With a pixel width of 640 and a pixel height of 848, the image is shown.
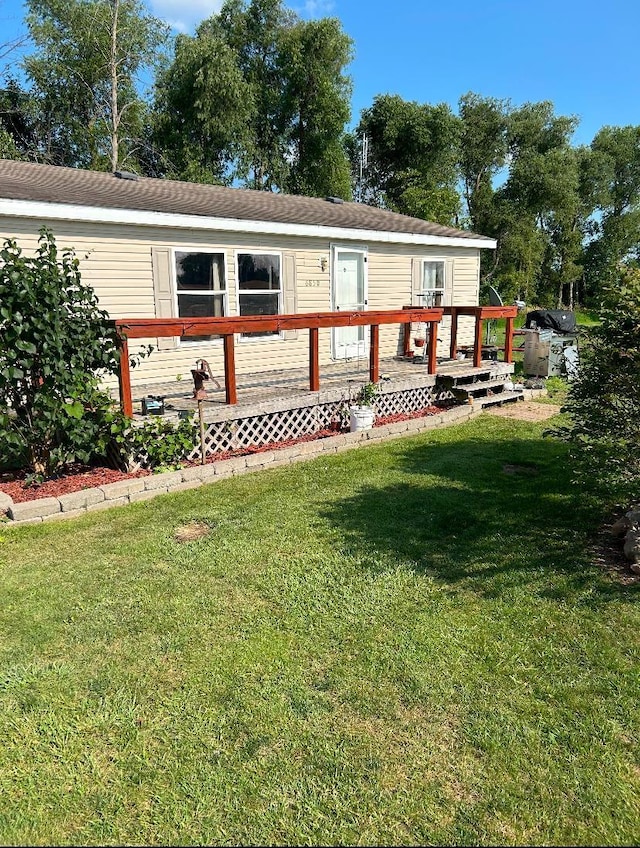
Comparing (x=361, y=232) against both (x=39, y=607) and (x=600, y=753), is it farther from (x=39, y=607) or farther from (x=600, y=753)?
(x=600, y=753)

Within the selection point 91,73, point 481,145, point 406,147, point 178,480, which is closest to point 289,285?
point 178,480

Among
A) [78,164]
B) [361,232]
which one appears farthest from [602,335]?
[78,164]

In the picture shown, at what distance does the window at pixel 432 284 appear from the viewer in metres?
11.5

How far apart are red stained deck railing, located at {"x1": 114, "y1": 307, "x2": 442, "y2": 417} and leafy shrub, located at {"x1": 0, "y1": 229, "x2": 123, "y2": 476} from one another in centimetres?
15

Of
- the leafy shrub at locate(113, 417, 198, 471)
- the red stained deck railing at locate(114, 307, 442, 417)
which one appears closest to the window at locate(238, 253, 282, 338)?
the red stained deck railing at locate(114, 307, 442, 417)

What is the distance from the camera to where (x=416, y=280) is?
442 inches

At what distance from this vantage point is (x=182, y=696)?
A: 8.77ft

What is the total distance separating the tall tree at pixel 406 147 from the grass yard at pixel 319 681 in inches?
1019

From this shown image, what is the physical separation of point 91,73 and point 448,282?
1787cm

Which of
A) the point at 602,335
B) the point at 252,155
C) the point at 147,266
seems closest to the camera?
the point at 602,335

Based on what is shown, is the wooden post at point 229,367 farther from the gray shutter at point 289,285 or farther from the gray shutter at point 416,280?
the gray shutter at point 416,280

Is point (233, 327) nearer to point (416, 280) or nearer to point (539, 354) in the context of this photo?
point (416, 280)

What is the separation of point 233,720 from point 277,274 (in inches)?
296

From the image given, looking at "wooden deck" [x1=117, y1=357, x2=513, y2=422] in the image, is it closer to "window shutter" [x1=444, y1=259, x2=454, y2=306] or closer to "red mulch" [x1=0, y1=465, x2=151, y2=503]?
"red mulch" [x1=0, y1=465, x2=151, y2=503]
